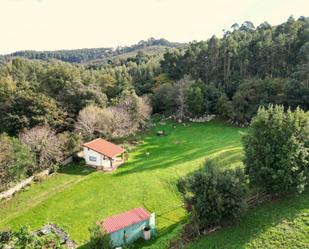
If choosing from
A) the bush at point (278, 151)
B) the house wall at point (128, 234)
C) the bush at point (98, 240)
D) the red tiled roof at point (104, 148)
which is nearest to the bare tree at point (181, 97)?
the red tiled roof at point (104, 148)

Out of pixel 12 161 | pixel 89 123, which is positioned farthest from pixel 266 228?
pixel 89 123

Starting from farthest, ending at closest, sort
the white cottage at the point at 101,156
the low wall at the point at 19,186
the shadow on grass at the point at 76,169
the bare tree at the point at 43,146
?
the white cottage at the point at 101,156
the shadow on grass at the point at 76,169
the bare tree at the point at 43,146
the low wall at the point at 19,186

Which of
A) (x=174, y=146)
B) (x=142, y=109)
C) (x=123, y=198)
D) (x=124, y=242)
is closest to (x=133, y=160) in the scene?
(x=174, y=146)

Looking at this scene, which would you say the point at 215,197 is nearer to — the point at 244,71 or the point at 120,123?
the point at 120,123

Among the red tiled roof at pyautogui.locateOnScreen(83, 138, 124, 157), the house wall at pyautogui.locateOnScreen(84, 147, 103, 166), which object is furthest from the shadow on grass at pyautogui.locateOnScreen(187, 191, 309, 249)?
the house wall at pyautogui.locateOnScreen(84, 147, 103, 166)

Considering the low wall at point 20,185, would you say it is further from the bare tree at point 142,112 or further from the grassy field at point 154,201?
the bare tree at point 142,112
